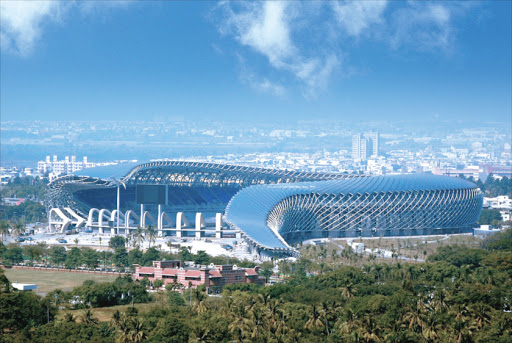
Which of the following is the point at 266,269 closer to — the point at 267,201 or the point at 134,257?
the point at 134,257

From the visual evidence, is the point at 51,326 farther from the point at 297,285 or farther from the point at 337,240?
the point at 337,240

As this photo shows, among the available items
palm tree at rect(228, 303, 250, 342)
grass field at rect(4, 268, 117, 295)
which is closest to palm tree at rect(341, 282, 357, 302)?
palm tree at rect(228, 303, 250, 342)

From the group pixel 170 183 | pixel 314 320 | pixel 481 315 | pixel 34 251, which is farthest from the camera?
pixel 170 183

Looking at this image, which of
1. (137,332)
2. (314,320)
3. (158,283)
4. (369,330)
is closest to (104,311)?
(158,283)

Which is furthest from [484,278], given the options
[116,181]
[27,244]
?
[116,181]

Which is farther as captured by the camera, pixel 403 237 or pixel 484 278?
pixel 403 237

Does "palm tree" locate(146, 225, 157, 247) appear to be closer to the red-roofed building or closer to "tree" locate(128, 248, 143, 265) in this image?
"tree" locate(128, 248, 143, 265)
